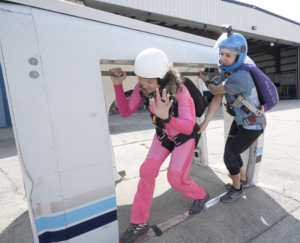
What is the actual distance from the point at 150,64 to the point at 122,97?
0.52 metres

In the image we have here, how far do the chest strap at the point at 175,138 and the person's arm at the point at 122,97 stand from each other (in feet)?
1.23

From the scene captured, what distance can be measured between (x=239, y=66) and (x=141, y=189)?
5.25ft

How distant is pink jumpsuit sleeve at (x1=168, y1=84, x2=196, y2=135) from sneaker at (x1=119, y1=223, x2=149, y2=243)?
1004 mm

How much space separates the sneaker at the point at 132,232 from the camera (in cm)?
190

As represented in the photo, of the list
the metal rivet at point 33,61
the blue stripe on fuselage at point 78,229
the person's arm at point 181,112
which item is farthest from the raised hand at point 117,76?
the blue stripe on fuselage at point 78,229

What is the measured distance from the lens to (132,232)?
6.35ft

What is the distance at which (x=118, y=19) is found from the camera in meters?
1.86

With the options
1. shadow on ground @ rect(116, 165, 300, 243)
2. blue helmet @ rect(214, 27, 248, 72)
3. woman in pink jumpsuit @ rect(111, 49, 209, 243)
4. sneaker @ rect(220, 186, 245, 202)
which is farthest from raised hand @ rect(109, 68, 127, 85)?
sneaker @ rect(220, 186, 245, 202)

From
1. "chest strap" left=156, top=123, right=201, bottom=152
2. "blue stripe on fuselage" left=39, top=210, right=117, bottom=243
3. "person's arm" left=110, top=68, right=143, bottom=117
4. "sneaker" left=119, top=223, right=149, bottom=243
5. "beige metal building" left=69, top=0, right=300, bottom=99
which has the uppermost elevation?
"beige metal building" left=69, top=0, right=300, bottom=99

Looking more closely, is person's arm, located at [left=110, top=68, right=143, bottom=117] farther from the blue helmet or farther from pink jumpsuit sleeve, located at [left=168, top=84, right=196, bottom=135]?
the blue helmet

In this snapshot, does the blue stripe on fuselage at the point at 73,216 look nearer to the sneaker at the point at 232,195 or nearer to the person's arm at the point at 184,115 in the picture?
the person's arm at the point at 184,115

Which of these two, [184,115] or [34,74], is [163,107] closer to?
[184,115]

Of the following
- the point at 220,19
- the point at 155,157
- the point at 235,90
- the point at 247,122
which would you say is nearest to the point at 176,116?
the point at 155,157

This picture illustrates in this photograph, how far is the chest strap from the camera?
201cm
